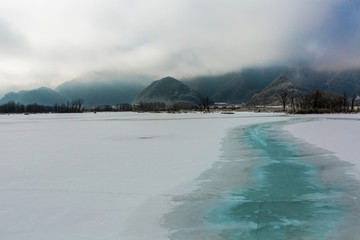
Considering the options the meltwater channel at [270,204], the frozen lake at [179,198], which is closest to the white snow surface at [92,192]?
the frozen lake at [179,198]

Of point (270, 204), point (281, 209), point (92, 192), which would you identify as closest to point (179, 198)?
point (270, 204)

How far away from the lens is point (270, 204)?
7.86m

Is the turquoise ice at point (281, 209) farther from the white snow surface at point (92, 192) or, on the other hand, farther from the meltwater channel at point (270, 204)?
the white snow surface at point (92, 192)

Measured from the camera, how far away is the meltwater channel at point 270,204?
6.18 metres

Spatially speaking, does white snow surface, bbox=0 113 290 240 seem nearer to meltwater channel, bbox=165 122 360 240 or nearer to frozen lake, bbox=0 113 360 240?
frozen lake, bbox=0 113 360 240

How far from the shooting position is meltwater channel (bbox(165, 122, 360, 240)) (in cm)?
618

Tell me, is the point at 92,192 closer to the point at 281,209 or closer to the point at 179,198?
the point at 179,198

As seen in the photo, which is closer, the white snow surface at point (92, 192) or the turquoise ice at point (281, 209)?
the turquoise ice at point (281, 209)

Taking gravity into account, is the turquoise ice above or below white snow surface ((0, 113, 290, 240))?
below

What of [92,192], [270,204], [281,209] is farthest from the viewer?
[92,192]

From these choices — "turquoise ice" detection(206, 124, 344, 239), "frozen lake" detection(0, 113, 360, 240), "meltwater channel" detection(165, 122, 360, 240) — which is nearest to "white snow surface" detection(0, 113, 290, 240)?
"frozen lake" detection(0, 113, 360, 240)

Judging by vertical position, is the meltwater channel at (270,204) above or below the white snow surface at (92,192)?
below

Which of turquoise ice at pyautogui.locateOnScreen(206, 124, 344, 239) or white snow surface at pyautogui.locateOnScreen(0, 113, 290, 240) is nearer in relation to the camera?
turquoise ice at pyautogui.locateOnScreen(206, 124, 344, 239)

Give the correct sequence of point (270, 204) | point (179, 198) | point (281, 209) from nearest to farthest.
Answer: point (281, 209)
point (270, 204)
point (179, 198)
